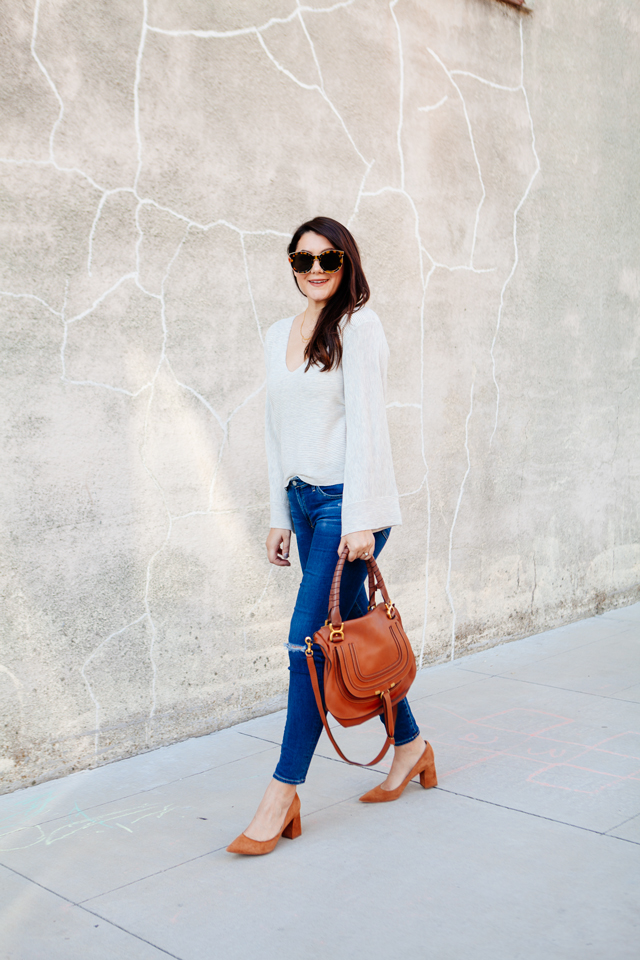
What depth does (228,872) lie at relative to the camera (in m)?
1.82

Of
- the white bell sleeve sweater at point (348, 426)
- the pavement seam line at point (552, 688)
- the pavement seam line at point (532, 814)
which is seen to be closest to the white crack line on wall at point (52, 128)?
the white bell sleeve sweater at point (348, 426)

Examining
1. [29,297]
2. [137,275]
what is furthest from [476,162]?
[29,297]

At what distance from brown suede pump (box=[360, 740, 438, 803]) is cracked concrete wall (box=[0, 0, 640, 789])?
706 mm

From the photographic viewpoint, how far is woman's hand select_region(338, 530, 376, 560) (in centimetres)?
186

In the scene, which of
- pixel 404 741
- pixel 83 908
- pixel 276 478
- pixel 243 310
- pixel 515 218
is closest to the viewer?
pixel 83 908

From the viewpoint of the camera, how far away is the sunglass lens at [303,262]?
195cm

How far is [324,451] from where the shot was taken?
1.92 metres

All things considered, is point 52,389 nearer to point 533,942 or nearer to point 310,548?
point 310,548

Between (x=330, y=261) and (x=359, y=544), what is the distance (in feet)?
2.02

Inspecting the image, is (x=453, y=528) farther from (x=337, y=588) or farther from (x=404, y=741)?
(x=337, y=588)

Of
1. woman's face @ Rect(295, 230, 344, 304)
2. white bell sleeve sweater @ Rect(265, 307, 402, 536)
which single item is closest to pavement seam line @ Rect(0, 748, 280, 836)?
white bell sleeve sweater @ Rect(265, 307, 402, 536)

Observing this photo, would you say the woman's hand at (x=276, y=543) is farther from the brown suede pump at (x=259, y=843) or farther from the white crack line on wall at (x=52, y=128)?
the white crack line on wall at (x=52, y=128)

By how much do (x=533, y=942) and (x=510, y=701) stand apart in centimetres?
146

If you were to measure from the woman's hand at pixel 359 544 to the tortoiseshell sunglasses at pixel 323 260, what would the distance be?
58cm
